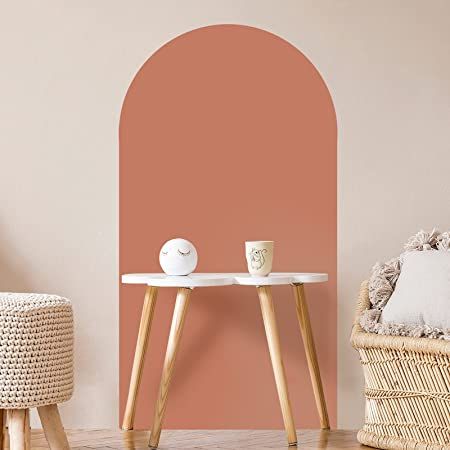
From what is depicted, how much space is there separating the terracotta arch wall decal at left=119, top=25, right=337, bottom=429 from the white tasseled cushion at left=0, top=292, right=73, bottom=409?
65 cm

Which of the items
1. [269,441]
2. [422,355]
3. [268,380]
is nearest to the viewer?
[422,355]

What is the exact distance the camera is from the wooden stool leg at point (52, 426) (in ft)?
6.70

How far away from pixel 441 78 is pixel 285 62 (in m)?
0.49

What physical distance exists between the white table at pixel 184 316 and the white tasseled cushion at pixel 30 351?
1.17 feet

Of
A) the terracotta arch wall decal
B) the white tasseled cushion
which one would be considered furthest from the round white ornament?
the white tasseled cushion

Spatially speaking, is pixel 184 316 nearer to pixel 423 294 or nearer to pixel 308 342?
pixel 308 342

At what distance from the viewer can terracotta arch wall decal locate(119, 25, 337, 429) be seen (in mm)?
2621

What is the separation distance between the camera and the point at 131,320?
2629 millimetres

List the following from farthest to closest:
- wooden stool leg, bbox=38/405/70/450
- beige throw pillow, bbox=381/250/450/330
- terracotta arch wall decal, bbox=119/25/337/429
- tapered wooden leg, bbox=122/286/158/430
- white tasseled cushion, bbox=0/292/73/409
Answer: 1. terracotta arch wall decal, bbox=119/25/337/429
2. tapered wooden leg, bbox=122/286/158/430
3. beige throw pillow, bbox=381/250/450/330
4. wooden stool leg, bbox=38/405/70/450
5. white tasseled cushion, bbox=0/292/73/409

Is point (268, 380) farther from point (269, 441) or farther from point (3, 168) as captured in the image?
point (3, 168)

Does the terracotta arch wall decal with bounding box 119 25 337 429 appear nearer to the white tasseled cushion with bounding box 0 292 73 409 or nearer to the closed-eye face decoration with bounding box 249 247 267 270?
the closed-eye face decoration with bounding box 249 247 267 270

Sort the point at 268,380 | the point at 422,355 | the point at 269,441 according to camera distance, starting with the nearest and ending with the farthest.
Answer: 1. the point at 422,355
2. the point at 269,441
3. the point at 268,380

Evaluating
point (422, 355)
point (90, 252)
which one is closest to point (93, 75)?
point (90, 252)

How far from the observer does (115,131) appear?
264 centimetres
